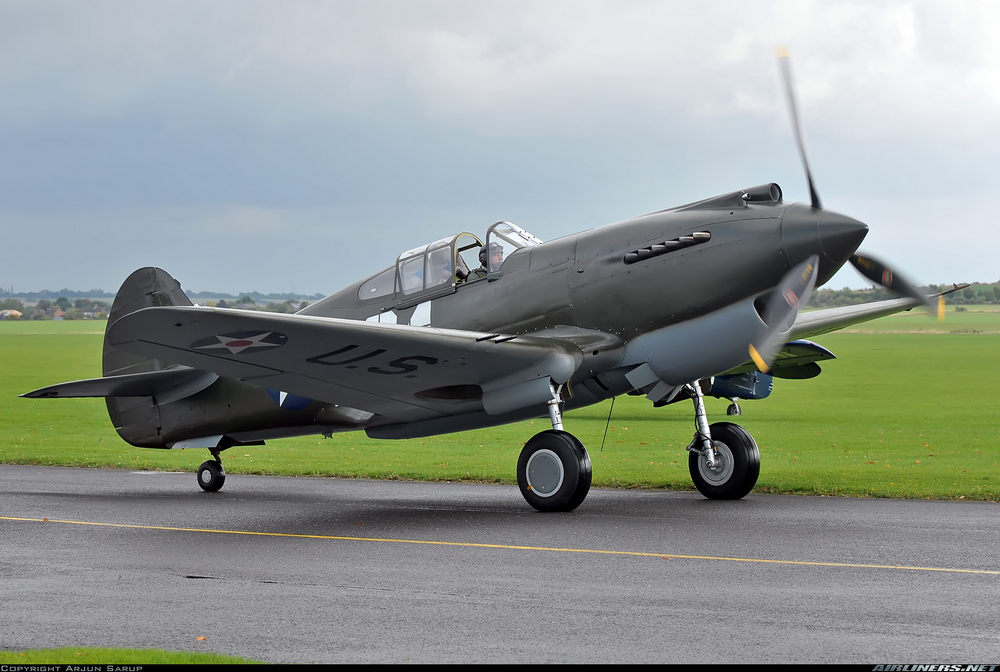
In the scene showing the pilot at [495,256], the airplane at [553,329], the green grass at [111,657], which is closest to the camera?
the green grass at [111,657]

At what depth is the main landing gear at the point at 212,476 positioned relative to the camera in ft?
41.6

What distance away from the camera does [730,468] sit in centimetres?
1103

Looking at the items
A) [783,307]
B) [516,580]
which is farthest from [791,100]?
[516,580]

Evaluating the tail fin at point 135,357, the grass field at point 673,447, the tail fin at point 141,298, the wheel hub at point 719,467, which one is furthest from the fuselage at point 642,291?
the tail fin at point 141,298

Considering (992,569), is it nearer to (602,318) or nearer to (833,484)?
(602,318)

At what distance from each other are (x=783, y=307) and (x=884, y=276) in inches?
65.4

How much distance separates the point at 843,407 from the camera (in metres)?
34.0

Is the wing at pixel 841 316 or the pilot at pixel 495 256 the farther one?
the wing at pixel 841 316

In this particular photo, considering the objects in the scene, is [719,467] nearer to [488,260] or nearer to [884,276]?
[884,276]

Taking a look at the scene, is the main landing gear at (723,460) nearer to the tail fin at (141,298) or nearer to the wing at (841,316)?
the wing at (841,316)

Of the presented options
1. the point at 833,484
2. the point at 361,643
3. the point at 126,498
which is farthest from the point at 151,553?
the point at 833,484

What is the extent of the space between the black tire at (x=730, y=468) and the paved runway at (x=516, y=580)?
353 mm

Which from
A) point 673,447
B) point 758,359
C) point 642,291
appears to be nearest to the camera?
point 758,359

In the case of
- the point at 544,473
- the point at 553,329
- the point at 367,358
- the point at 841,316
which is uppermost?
the point at 841,316
